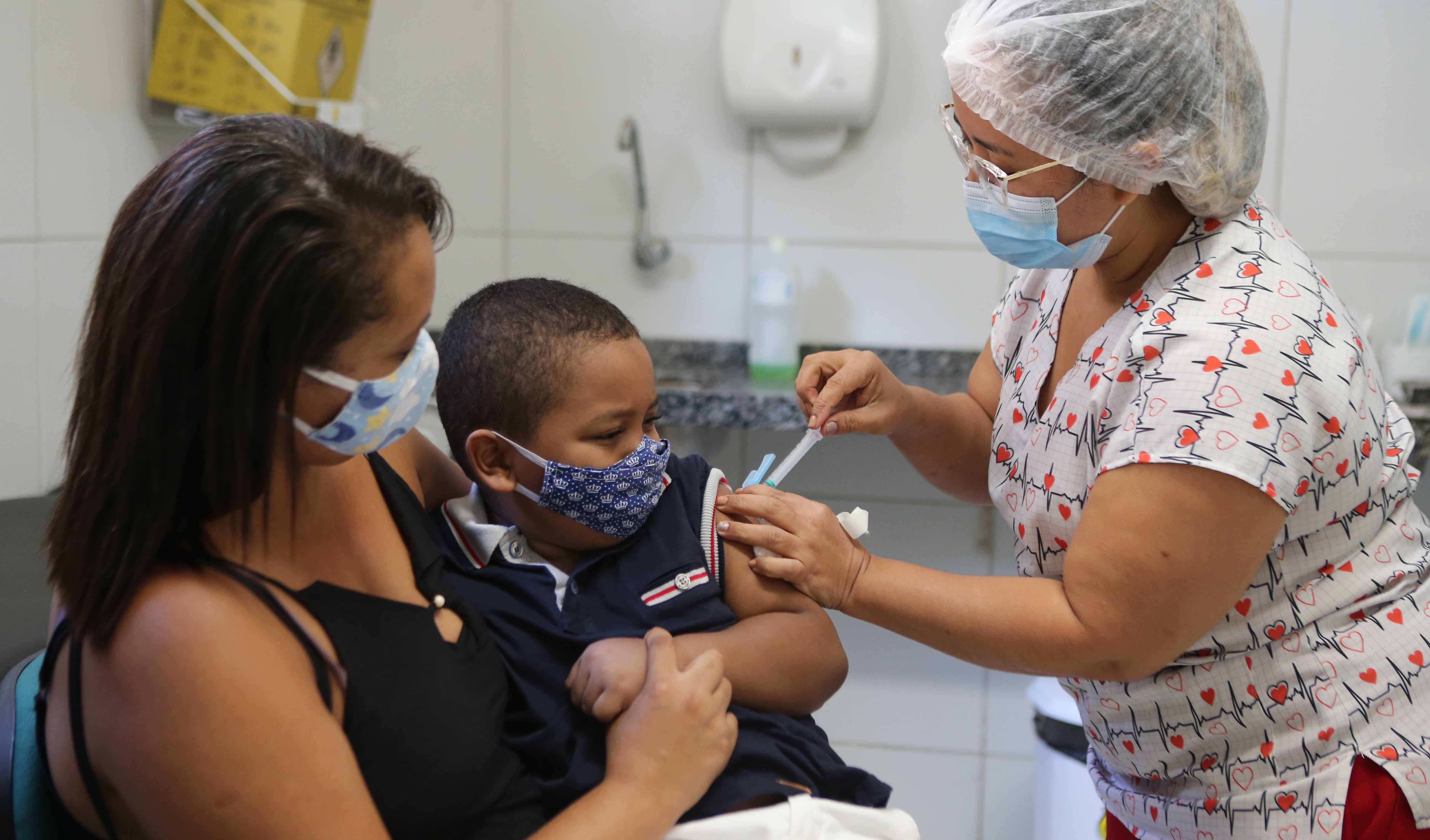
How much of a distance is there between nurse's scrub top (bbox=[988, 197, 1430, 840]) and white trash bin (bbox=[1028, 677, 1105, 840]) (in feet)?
2.66

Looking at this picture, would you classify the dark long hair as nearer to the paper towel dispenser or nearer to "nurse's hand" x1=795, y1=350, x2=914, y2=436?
"nurse's hand" x1=795, y1=350, x2=914, y2=436

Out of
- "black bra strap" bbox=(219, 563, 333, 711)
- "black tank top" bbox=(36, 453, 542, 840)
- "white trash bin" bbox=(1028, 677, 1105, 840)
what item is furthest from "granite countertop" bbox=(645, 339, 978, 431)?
"black bra strap" bbox=(219, 563, 333, 711)

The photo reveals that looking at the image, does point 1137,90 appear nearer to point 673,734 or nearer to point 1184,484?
point 1184,484

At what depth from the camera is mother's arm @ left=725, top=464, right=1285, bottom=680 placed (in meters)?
1.01

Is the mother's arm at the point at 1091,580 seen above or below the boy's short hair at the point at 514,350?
below

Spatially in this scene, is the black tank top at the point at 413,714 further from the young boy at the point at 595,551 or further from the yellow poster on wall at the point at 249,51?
the yellow poster on wall at the point at 249,51

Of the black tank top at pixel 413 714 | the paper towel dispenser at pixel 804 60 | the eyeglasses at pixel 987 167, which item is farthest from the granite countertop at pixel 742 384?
the black tank top at pixel 413 714

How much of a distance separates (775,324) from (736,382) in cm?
18

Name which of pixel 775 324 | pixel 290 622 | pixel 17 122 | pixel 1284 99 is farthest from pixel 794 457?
pixel 1284 99

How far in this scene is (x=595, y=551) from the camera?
1207 mm

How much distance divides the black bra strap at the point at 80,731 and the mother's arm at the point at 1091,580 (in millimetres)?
636

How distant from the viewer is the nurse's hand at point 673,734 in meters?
0.92

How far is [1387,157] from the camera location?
228 cm

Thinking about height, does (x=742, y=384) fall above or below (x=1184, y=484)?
below
